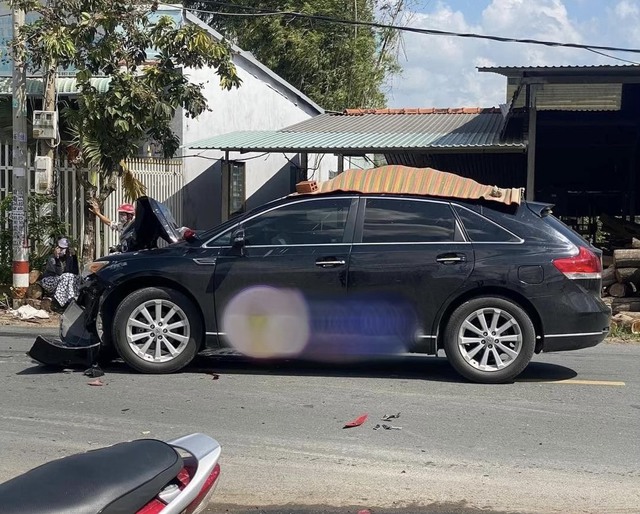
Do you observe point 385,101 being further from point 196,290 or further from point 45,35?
point 196,290

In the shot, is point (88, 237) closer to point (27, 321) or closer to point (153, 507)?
point (27, 321)

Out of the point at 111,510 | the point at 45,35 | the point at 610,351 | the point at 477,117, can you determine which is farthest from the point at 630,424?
the point at 477,117

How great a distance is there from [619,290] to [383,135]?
5.91 metres

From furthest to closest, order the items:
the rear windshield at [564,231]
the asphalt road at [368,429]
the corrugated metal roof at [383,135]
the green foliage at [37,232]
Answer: the corrugated metal roof at [383,135], the green foliage at [37,232], the rear windshield at [564,231], the asphalt road at [368,429]

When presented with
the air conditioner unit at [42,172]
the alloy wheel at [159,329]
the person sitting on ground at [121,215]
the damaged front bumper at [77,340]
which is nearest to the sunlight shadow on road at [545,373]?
the alloy wheel at [159,329]

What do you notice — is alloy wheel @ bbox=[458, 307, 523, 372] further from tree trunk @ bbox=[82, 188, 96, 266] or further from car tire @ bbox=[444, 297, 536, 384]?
tree trunk @ bbox=[82, 188, 96, 266]

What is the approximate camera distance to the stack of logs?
12727 millimetres

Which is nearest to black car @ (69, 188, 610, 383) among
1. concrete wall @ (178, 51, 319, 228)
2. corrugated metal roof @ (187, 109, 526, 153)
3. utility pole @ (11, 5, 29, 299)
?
utility pole @ (11, 5, 29, 299)

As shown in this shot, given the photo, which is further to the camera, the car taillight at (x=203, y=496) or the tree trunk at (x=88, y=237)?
the tree trunk at (x=88, y=237)

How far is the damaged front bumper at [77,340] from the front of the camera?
7.74 meters

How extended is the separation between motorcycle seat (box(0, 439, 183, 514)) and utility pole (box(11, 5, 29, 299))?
10.6 m

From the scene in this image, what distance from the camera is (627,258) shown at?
1286 cm

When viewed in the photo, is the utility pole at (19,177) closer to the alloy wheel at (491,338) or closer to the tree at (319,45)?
the alloy wheel at (491,338)

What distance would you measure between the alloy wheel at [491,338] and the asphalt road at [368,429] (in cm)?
27
